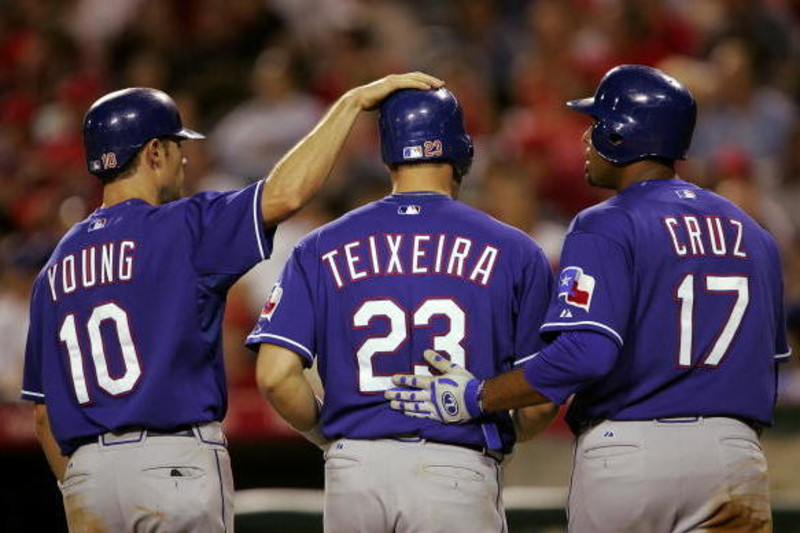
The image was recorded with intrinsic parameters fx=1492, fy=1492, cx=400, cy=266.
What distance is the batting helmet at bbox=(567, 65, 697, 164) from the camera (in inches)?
210

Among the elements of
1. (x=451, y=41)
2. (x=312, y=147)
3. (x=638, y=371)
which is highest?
(x=451, y=41)

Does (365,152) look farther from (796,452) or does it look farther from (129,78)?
(796,452)

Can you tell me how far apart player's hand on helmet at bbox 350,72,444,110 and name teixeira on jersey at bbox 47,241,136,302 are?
3.25 ft

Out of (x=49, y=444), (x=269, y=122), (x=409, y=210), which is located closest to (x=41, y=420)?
(x=49, y=444)

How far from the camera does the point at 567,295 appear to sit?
16.6 feet

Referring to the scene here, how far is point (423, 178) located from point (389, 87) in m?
0.37

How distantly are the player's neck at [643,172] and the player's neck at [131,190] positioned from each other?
177cm


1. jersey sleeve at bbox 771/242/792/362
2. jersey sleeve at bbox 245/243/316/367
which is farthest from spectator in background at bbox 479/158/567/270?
jersey sleeve at bbox 245/243/316/367

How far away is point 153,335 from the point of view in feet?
17.5

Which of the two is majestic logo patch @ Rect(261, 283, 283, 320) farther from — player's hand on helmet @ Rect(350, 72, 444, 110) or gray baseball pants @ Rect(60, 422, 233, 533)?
player's hand on helmet @ Rect(350, 72, 444, 110)

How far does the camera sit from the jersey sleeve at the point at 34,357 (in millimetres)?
5633

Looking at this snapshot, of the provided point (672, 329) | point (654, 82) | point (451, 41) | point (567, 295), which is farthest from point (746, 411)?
point (451, 41)

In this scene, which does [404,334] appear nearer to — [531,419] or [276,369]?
Answer: [276,369]

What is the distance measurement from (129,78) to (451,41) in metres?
2.70
